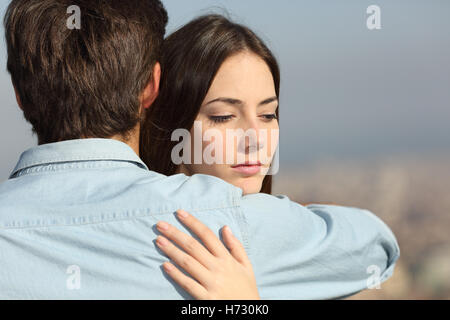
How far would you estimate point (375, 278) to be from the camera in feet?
7.44

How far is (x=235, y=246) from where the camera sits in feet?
6.25

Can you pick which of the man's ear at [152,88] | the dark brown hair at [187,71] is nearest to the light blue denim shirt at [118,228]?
the man's ear at [152,88]

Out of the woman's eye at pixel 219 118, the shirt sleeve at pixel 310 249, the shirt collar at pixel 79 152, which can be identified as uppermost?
the shirt collar at pixel 79 152

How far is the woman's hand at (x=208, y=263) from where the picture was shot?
6.13ft

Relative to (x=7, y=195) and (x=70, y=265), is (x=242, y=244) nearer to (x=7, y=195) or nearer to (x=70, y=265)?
(x=70, y=265)

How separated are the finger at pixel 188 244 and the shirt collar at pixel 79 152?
0.34m

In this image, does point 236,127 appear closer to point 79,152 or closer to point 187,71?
point 187,71

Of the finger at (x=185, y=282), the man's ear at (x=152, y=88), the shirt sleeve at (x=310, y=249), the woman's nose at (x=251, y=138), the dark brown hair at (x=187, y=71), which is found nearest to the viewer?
the finger at (x=185, y=282)

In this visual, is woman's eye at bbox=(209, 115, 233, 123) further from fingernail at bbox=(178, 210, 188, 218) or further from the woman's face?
fingernail at bbox=(178, 210, 188, 218)

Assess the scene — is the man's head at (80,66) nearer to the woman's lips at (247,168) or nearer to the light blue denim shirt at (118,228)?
the light blue denim shirt at (118,228)

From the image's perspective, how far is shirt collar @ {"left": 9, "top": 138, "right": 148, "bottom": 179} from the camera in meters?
2.02

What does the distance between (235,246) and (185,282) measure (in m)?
0.21

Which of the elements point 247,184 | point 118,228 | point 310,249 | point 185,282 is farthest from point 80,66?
point 247,184
